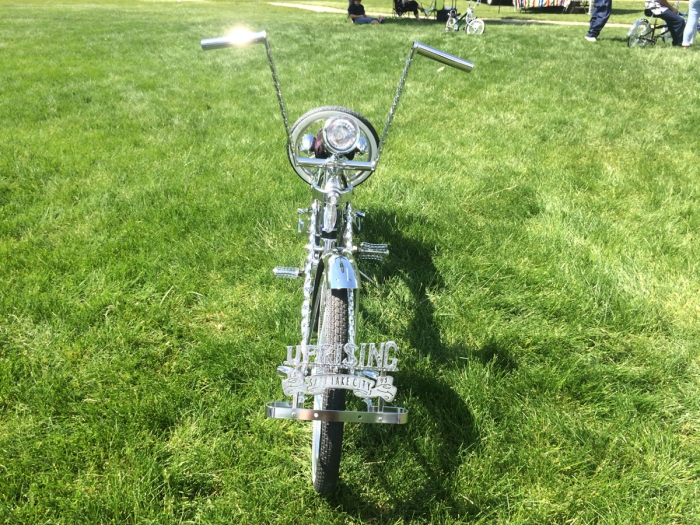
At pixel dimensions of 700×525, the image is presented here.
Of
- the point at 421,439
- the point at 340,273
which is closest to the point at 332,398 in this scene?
the point at 340,273

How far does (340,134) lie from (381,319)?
1.20 m

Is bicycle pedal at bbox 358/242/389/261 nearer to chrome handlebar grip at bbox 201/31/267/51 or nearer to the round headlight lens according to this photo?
the round headlight lens

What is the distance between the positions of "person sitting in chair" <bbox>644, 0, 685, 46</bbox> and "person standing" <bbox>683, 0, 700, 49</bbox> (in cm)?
40

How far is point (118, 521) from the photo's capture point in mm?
1740

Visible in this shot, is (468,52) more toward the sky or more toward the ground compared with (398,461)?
more toward the sky

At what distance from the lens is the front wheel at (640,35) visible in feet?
34.6

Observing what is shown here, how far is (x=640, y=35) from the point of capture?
10.7 m

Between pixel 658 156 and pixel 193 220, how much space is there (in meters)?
4.60

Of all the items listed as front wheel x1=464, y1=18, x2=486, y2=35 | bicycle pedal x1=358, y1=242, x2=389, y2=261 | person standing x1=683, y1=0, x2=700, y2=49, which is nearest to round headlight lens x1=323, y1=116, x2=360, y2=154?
bicycle pedal x1=358, y1=242, x2=389, y2=261

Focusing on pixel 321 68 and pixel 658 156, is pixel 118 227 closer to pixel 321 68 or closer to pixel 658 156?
pixel 658 156

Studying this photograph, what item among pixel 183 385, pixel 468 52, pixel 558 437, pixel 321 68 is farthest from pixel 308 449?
pixel 468 52

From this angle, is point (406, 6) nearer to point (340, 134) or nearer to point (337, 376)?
point (340, 134)

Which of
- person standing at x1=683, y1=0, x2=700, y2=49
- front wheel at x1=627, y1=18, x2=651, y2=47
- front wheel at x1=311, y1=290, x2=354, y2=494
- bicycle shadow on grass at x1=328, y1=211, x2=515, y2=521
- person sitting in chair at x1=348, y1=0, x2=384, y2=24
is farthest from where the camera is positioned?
person sitting in chair at x1=348, y1=0, x2=384, y2=24

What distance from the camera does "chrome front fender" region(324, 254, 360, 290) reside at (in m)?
1.52
